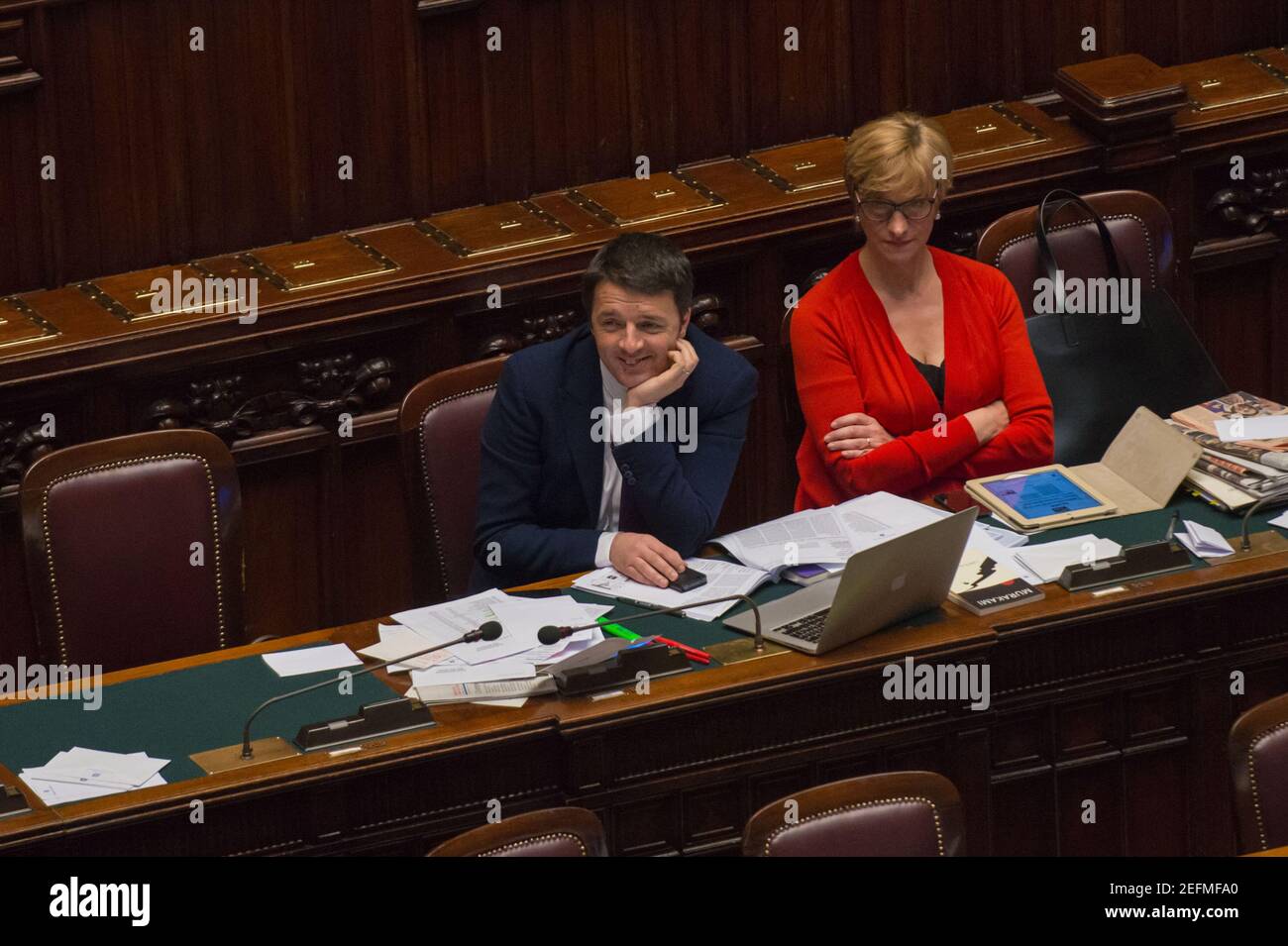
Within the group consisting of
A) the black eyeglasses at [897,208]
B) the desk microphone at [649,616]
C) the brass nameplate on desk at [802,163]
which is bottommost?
the desk microphone at [649,616]

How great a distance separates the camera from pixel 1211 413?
516 cm

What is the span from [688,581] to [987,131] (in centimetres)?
235

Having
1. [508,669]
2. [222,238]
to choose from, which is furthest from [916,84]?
[508,669]

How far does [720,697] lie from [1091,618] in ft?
2.62

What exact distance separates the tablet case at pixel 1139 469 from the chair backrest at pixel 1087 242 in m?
0.61

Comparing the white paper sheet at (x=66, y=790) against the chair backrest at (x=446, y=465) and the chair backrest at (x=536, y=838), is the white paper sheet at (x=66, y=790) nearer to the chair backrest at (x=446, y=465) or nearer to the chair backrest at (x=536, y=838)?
the chair backrest at (x=536, y=838)

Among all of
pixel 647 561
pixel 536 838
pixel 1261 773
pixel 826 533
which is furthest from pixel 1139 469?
pixel 536 838

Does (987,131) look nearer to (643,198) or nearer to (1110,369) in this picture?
(643,198)

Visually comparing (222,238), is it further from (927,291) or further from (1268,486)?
(1268,486)

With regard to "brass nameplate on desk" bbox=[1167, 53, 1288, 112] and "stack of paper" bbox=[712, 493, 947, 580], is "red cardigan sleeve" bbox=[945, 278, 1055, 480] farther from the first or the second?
"brass nameplate on desk" bbox=[1167, 53, 1288, 112]

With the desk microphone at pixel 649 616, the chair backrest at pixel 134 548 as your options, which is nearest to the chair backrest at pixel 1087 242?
the desk microphone at pixel 649 616

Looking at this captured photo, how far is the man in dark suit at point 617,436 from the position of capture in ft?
15.3

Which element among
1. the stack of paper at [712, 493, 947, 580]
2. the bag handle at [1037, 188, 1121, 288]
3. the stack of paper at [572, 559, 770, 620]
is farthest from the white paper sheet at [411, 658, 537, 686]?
the bag handle at [1037, 188, 1121, 288]

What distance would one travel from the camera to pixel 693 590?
459 centimetres
